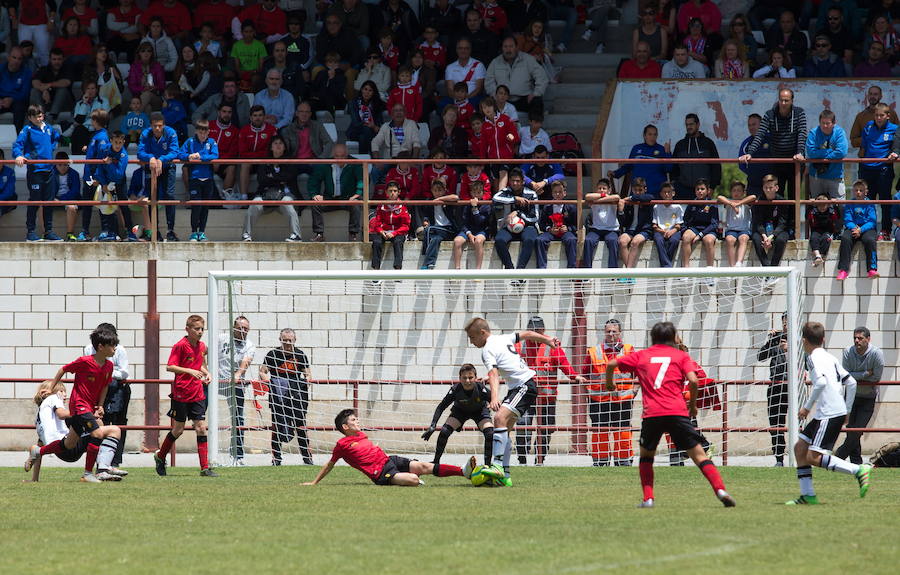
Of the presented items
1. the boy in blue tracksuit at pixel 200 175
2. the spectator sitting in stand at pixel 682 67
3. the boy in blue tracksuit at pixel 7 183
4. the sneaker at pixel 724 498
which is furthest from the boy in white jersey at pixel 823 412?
the boy in blue tracksuit at pixel 7 183

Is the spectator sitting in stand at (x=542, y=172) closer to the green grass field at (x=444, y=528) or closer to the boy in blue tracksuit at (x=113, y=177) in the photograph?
the boy in blue tracksuit at (x=113, y=177)

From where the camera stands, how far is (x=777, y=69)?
19.8 metres

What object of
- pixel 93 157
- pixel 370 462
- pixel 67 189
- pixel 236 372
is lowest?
pixel 370 462

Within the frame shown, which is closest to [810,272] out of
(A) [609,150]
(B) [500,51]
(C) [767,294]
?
(C) [767,294]

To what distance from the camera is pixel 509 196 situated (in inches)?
692

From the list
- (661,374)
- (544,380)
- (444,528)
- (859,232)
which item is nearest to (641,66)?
(859,232)

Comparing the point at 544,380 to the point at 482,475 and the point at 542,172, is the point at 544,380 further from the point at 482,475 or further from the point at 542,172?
the point at 542,172

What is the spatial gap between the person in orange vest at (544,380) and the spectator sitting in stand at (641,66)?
5.59 metres

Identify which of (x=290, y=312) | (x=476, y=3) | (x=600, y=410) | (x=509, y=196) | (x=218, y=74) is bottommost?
(x=600, y=410)

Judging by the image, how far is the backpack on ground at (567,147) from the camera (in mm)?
19500

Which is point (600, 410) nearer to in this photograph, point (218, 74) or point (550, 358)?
point (550, 358)

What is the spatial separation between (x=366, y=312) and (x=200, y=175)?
3.22 m

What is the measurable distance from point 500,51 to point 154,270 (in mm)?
7209

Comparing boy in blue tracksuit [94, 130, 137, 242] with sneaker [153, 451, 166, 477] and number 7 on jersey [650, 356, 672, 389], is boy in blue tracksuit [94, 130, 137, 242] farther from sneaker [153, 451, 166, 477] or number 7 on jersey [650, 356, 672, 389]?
number 7 on jersey [650, 356, 672, 389]
